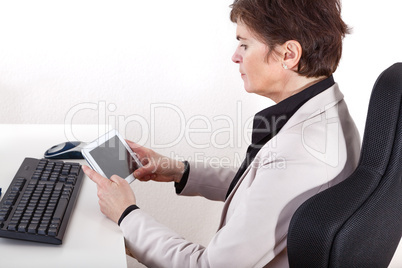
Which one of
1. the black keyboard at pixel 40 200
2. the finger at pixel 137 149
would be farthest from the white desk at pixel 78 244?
the finger at pixel 137 149

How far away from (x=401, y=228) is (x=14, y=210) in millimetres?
702

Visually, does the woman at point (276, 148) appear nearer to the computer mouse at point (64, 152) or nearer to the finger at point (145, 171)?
the finger at point (145, 171)

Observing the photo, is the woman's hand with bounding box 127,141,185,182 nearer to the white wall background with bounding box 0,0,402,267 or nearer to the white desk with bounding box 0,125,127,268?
the white desk with bounding box 0,125,127,268

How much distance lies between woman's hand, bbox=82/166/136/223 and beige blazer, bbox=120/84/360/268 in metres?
0.03

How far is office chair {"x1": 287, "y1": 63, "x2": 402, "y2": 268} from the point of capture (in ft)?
2.43

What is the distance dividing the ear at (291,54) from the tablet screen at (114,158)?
1.47ft

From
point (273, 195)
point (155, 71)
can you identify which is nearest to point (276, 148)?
point (273, 195)

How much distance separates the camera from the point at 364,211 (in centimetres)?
74

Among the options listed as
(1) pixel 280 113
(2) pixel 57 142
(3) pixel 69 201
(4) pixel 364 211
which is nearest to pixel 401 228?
(4) pixel 364 211

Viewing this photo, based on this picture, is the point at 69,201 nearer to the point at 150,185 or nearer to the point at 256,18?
the point at 256,18

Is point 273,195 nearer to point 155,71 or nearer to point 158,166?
point 158,166

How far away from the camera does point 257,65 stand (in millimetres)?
1108

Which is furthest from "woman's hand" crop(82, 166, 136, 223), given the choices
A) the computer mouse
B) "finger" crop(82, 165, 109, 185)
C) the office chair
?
the office chair

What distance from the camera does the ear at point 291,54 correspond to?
104 centimetres
